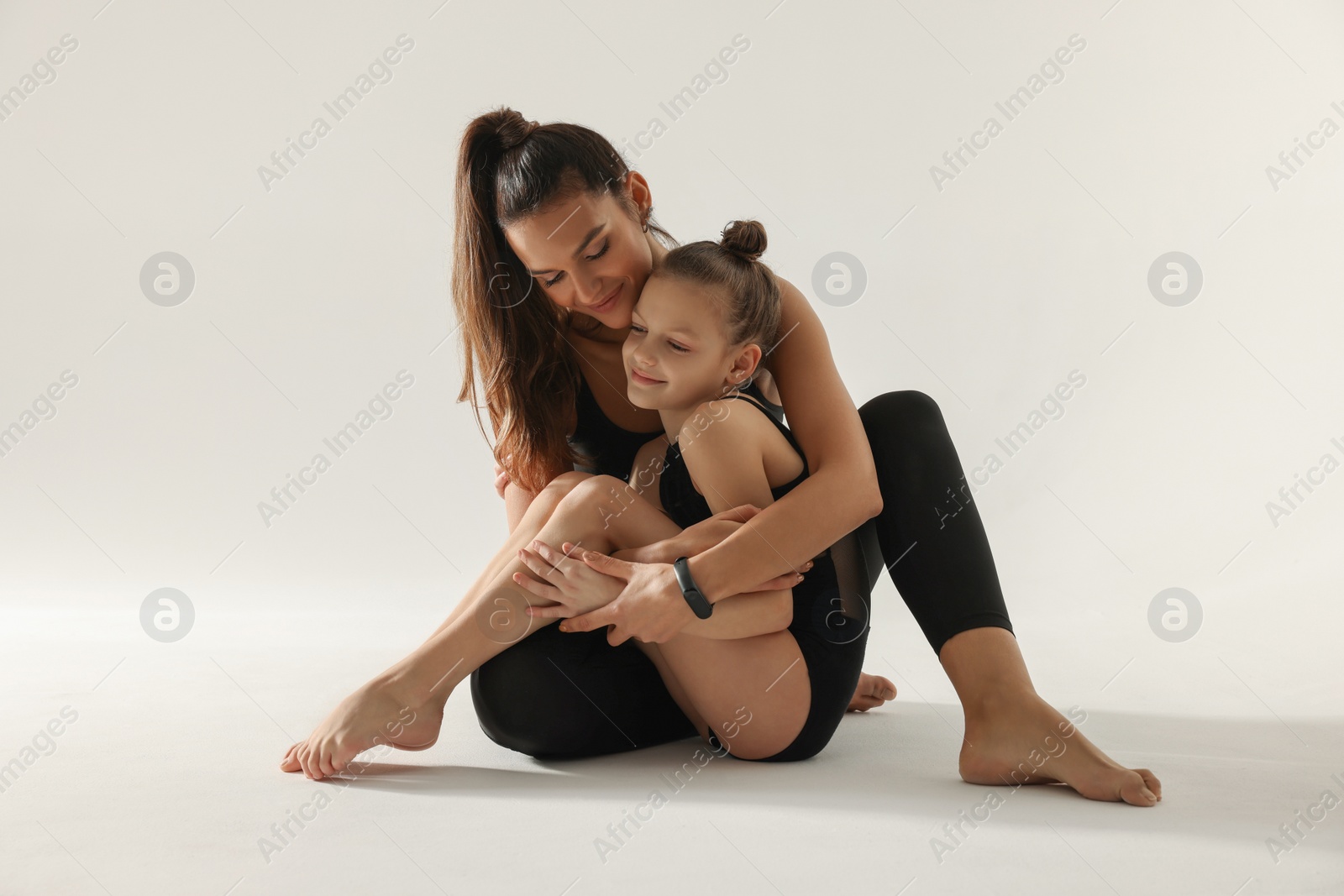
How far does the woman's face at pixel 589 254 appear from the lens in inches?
69.4

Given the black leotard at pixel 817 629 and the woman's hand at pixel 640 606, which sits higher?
the black leotard at pixel 817 629

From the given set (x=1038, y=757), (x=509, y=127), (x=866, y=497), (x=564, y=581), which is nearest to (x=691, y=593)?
(x=564, y=581)

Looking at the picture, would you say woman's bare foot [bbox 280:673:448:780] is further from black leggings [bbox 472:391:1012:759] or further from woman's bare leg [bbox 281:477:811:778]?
black leggings [bbox 472:391:1012:759]

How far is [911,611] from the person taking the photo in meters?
1.76

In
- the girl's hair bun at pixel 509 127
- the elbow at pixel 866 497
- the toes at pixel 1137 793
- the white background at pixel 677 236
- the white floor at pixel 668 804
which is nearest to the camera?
the white floor at pixel 668 804

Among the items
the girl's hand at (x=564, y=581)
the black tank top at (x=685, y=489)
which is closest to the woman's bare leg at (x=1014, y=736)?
the black tank top at (x=685, y=489)

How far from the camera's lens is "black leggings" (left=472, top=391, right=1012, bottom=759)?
1696 mm

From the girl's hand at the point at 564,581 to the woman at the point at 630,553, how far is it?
0.02 meters

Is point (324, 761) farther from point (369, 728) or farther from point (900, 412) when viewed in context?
point (900, 412)

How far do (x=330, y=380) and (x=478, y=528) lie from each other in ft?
2.05

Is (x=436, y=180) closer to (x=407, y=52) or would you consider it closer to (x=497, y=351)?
(x=407, y=52)

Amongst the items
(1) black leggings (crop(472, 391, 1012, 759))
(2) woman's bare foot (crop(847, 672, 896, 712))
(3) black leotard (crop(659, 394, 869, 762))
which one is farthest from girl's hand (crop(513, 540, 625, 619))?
(2) woman's bare foot (crop(847, 672, 896, 712))

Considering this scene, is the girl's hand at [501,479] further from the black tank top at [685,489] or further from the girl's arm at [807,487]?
the girl's arm at [807,487]

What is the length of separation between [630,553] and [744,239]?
0.57m
